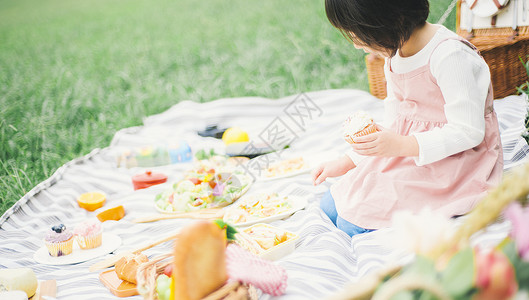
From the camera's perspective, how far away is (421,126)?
1572 millimetres

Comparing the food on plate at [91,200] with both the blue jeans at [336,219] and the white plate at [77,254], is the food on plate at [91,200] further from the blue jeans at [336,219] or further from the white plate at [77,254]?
the blue jeans at [336,219]

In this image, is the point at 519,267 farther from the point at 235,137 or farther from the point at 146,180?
the point at 235,137

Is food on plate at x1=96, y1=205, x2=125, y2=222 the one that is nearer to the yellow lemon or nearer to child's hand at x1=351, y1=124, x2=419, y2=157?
the yellow lemon

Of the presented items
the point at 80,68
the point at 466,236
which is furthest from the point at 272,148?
the point at 80,68

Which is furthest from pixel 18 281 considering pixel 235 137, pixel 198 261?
pixel 235 137

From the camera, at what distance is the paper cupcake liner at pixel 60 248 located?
1783 mm

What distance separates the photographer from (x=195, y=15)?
313 inches

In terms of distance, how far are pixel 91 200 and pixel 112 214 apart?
23 centimetres

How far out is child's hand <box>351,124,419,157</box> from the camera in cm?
143

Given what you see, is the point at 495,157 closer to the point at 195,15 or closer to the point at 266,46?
the point at 266,46

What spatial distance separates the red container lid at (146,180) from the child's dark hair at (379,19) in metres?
1.39

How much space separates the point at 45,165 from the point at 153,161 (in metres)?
0.65

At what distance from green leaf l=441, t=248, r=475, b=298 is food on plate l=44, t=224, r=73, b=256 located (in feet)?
4.80

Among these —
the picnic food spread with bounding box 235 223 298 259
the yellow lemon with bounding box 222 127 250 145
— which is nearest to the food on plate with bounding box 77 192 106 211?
the yellow lemon with bounding box 222 127 250 145
